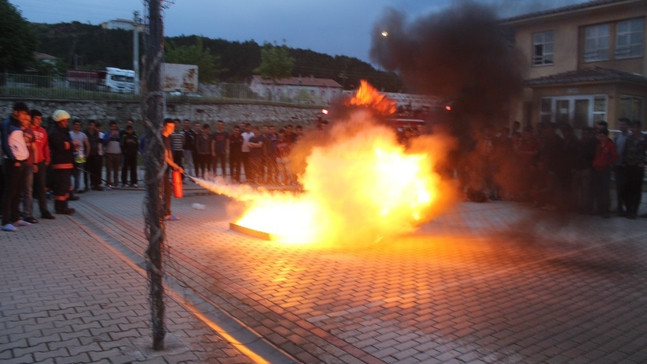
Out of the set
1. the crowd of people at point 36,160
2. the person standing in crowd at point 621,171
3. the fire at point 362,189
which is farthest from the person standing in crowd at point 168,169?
the person standing in crowd at point 621,171

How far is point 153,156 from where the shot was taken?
4.07 meters

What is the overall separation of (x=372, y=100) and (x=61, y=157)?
6.68m

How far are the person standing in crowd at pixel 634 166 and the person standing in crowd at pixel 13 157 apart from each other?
1227cm

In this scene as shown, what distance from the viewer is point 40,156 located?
9.54m

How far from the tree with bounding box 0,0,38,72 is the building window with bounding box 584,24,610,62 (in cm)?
3886

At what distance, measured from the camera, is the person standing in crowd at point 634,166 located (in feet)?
35.4

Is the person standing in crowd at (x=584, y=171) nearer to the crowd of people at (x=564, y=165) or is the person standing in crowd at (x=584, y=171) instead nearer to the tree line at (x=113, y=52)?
the crowd of people at (x=564, y=165)

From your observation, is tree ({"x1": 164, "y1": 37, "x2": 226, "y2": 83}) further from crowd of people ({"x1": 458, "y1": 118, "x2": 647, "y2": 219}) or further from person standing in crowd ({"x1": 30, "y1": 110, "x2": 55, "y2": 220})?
crowd of people ({"x1": 458, "y1": 118, "x2": 647, "y2": 219})

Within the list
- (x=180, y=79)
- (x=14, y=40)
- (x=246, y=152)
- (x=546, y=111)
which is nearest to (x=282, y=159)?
(x=246, y=152)

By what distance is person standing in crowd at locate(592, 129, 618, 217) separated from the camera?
10.8 meters

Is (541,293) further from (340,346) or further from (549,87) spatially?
(549,87)

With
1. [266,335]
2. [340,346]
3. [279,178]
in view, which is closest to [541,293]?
[340,346]

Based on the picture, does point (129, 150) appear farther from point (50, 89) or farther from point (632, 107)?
point (50, 89)

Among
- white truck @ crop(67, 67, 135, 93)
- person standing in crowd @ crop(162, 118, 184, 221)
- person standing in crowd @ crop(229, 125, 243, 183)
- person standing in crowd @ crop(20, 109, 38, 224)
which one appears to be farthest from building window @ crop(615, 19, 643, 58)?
white truck @ crop(67, 67, 135, 93)
